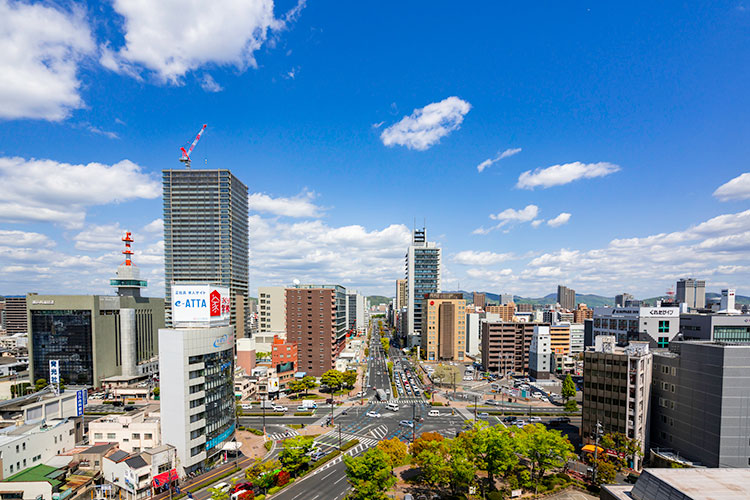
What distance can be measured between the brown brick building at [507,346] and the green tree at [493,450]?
100295mm

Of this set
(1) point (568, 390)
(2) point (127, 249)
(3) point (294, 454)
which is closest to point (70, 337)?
(2) point (127, 249)

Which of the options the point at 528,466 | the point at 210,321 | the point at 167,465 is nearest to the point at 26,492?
the point at 167,465

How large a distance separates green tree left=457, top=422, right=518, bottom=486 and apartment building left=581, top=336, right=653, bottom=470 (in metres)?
27.1

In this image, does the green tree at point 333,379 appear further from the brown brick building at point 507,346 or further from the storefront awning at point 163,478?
the brown brick building at point 507,346

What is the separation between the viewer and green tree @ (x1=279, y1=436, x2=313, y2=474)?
58.1 m

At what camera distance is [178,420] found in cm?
5834

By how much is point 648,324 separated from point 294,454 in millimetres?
117470

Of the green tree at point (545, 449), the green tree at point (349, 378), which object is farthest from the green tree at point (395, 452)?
the green tree at point (349, 378)

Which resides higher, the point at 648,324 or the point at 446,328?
the point at 648,324

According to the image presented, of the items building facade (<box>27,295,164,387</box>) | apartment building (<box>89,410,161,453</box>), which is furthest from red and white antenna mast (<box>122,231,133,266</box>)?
apartment building (<box>89,410,161,453</box>)

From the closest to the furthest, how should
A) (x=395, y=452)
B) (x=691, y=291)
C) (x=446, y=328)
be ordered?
1. (x=395, y=452)
2. (x=691, y=291)
3. (x=446, y=328)

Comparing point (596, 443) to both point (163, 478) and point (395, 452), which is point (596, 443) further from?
point (163, 478)

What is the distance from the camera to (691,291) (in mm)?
168625

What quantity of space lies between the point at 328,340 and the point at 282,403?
2839 cm
